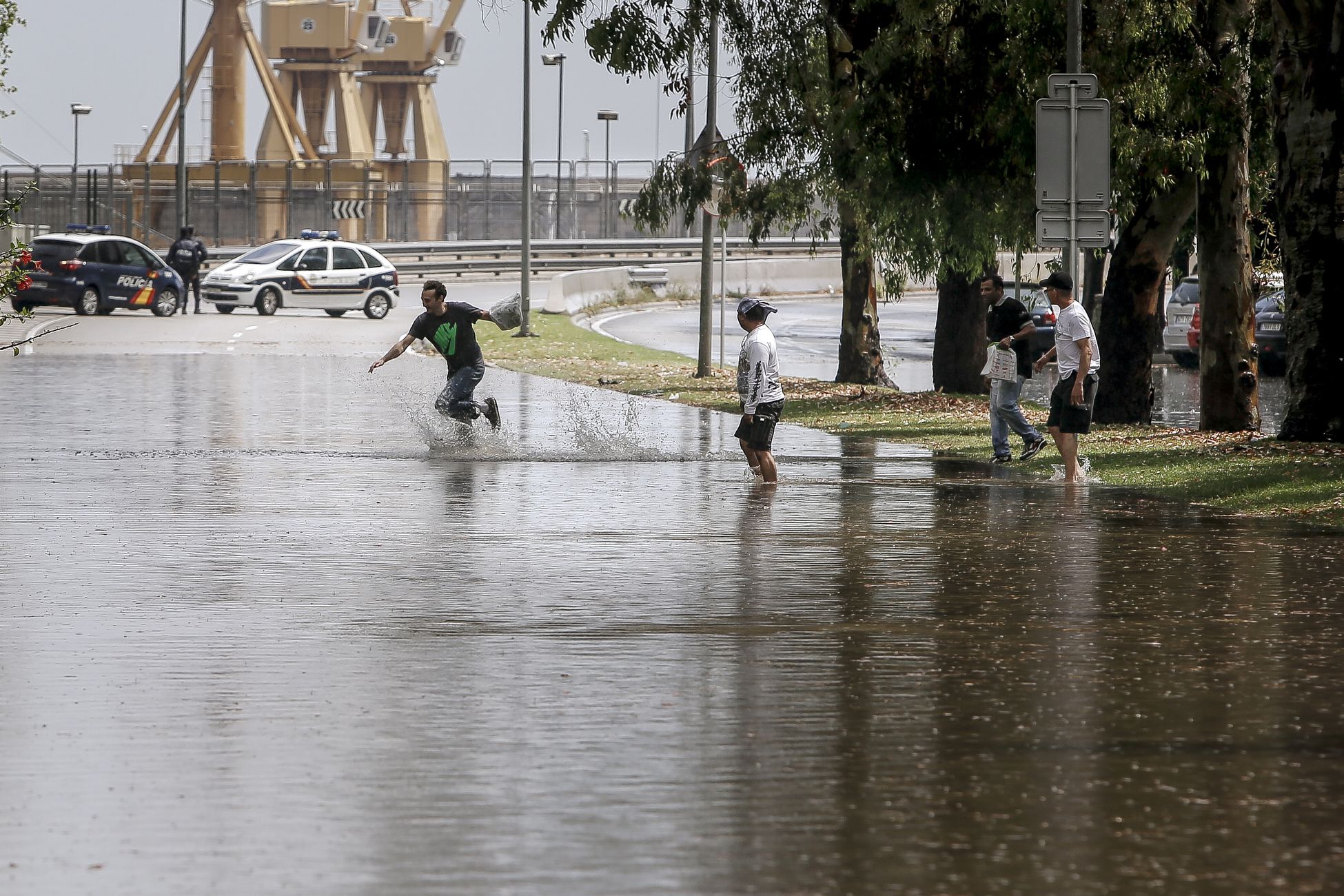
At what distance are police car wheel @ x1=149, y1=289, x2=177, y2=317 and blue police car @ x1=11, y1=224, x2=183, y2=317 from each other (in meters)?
0.01

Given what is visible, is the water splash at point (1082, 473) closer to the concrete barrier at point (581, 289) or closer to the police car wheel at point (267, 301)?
the concrete barrier at point (581, 289)

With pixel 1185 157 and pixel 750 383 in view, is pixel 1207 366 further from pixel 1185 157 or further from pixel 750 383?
pixel 750 383

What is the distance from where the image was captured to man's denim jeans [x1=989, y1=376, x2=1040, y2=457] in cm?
1791

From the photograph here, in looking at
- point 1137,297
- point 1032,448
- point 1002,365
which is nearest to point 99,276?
point 1137,297

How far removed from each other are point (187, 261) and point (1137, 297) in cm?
2657

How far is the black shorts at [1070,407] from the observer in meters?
16.1

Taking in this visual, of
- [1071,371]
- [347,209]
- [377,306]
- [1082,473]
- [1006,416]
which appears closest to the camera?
[1071,371]

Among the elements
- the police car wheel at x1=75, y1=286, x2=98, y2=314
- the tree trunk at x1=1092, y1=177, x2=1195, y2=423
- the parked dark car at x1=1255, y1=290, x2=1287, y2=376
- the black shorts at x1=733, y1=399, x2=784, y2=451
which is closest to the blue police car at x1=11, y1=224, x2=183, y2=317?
the police car wheel at x1=75, y1=286, x2=98, y2=314

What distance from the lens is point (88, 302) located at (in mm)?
41812

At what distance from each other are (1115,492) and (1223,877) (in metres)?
10.7

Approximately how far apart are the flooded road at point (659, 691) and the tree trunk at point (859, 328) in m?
12.5

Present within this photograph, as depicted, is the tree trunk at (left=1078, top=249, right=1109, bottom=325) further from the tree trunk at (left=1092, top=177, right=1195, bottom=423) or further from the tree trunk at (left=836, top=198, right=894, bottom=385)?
Answer: the tree trunk at (left=836, top=198, right=894, bottom=385)

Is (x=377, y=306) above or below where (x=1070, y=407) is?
above

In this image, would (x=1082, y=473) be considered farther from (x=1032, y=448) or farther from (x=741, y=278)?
(x=741, y=278)
